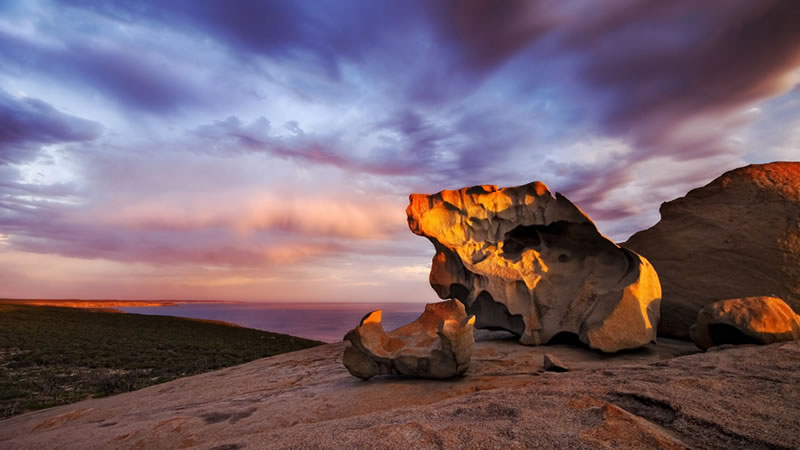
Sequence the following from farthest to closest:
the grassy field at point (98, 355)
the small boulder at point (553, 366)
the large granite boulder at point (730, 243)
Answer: the grassy field at point (98, 355) → the large granite boulder at point (730, 243) → the small boulder at point (553, 366)

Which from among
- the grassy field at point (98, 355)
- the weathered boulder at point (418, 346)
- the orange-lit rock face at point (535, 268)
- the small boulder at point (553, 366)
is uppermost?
the orange-lit rock face at point (535, 268)

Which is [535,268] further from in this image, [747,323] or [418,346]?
[418,346]

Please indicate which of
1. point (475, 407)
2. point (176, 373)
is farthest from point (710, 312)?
point (176, 373)

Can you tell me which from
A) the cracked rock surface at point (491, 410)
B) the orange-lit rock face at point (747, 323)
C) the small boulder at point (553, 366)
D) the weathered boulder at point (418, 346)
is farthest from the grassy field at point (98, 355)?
the orange-lit rock face at point (747, 323)

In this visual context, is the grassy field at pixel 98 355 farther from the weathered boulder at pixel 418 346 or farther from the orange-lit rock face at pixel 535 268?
the orange-lit rock face at pixel 535 268

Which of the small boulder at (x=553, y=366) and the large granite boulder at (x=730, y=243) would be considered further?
the large granite boulder at (x=730, y=243)

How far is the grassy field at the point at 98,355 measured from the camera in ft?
35.4

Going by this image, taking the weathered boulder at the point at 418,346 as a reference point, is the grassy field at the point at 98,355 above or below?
below

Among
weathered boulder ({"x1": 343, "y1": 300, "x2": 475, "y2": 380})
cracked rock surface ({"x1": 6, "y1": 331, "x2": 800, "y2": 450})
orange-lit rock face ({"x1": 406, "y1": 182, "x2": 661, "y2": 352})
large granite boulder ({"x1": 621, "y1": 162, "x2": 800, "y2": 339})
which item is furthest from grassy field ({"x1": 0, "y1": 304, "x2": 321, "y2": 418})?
large granite boulder ({"x1": 621, "y1": 162, "x2": 800, "y2": 339})

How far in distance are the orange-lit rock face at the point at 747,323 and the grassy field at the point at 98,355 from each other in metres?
14.0

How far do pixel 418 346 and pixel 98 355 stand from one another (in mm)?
15483

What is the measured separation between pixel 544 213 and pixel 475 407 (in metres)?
8.08

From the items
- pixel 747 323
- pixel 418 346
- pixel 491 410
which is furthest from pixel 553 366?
pixel 491 410

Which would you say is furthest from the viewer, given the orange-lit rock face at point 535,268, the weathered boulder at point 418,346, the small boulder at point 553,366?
the orange-lit rock face at point 535,268
